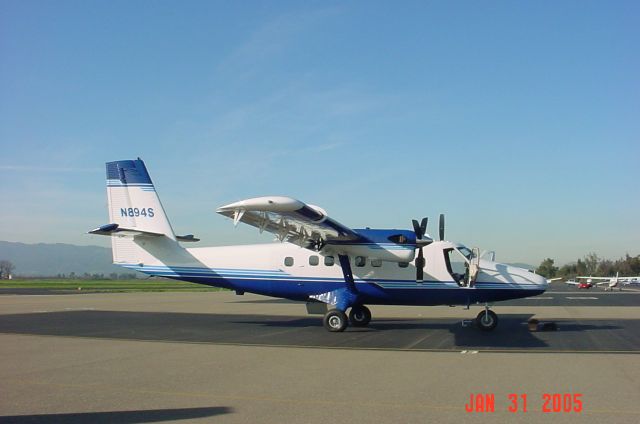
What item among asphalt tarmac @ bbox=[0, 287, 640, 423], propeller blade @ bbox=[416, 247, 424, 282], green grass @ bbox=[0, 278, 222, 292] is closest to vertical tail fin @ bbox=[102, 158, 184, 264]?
asphalt tarmac @ bbox=[0, 287, 640, 423]

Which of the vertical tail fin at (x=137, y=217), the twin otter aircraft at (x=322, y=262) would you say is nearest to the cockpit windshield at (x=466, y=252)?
the twin otter aircraft at (x=322, y=262)

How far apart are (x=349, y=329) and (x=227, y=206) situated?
24.5ft

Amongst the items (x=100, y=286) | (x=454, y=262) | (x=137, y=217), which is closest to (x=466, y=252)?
(x=454, y=262)

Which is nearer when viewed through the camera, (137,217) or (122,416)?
(122,416)

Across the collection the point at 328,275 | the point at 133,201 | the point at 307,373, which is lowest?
the point at 307,373

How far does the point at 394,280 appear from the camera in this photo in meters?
19.5

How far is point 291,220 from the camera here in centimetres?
1670

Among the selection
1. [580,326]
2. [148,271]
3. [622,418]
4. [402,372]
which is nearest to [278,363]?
[402,372]

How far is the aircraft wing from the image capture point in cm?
1401

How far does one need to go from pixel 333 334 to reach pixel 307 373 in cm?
A: 728

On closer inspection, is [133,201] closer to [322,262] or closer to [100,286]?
[322,262]

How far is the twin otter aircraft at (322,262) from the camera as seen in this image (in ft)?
59.9

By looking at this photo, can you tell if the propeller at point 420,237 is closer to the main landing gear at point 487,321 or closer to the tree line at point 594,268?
the main landing gear at point 487,321

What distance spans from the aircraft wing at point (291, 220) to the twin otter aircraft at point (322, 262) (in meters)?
0.05
